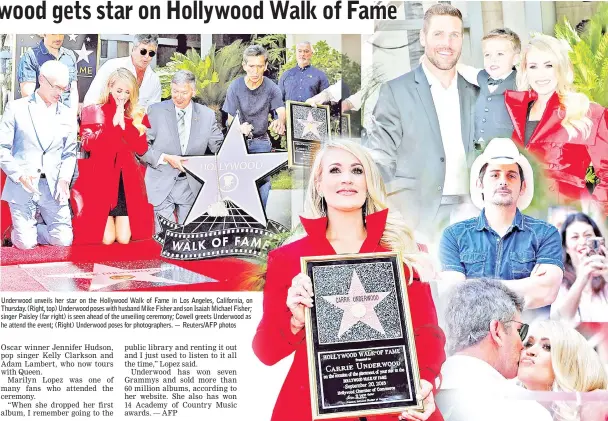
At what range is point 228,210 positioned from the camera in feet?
10.2

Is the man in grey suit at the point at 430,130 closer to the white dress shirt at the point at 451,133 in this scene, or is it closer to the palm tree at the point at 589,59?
the white dress shirt at the point at 451,133

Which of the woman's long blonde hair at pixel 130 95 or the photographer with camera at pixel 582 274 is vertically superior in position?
the woman's long blonde hair at pixel 130 95

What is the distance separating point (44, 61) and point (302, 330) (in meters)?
1.77

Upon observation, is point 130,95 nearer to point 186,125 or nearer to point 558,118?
point 186,125

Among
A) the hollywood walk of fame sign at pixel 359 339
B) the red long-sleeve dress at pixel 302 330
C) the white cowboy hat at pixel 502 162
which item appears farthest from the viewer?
the white cowboy hat at pixel 502 162

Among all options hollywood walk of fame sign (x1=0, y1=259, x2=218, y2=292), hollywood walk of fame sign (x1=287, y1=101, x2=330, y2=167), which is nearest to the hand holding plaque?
hollywood walk of fame sign (x1=0, y1=259, x2=218, y2=292)

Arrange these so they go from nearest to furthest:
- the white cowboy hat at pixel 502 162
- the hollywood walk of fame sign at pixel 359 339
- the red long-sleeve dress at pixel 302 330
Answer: the hollywood walk of fame sign at pixel 359 339
the red long-sleeve dress at pixel 302 330
the white cowboy hat at pixel 502 162

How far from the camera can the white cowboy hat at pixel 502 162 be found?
3070 mm

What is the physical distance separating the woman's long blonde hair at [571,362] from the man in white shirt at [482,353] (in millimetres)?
Result: 152

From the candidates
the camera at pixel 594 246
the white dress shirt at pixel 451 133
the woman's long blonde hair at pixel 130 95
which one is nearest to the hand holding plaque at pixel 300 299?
the white dress shirt at pixel 451 133

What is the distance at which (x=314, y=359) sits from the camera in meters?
2.86

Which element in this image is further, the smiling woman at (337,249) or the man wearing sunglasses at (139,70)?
the man wearing sunglasses at (139,70)

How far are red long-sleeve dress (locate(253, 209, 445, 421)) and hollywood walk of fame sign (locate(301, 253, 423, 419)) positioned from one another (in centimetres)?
7

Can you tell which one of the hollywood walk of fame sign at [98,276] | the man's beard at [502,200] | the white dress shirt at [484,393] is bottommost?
the white dress shirt at [484,393]
